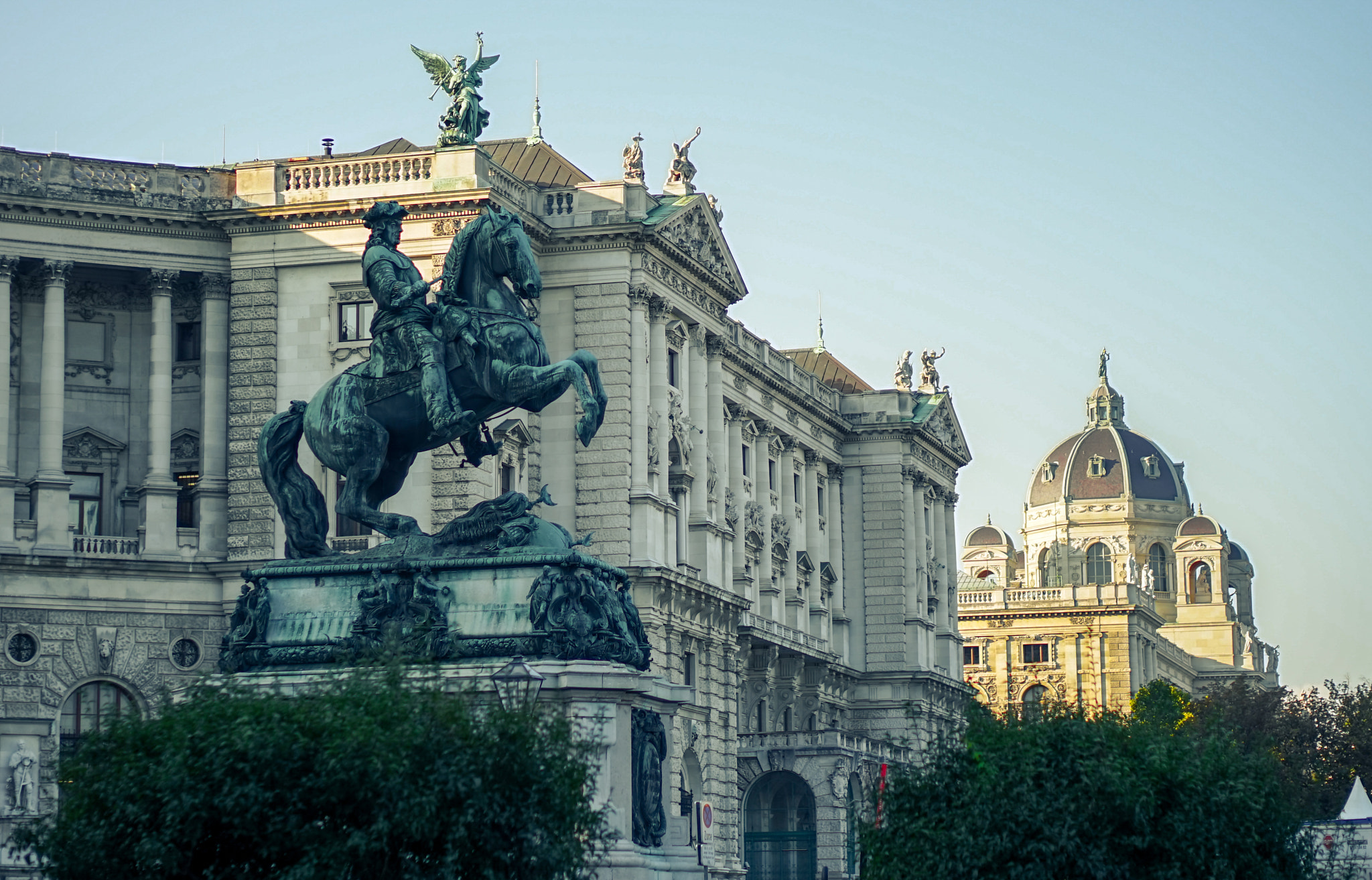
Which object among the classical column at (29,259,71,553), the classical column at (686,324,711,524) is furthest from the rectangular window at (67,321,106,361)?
the classical column at (686,324,711,524)

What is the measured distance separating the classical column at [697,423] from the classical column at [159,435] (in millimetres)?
17040

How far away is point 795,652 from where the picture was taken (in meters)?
96.2

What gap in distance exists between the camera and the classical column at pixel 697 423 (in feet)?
266

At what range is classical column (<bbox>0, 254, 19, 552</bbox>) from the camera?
6869cm

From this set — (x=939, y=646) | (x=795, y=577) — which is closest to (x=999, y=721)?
(x=795, y=577)

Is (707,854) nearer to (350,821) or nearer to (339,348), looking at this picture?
(339,348)

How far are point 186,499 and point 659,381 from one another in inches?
566

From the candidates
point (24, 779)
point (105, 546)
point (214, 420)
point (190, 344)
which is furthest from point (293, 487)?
point (190, 344)

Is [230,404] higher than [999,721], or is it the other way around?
[230,404]

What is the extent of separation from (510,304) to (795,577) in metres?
75.0

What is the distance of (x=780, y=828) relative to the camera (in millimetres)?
93188

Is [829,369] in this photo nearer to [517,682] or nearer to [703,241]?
[703,241]

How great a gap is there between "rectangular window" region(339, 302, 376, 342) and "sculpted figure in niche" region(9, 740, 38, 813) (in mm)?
13842

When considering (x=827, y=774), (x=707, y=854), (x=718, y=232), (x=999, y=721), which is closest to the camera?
(x=999, y=721)
